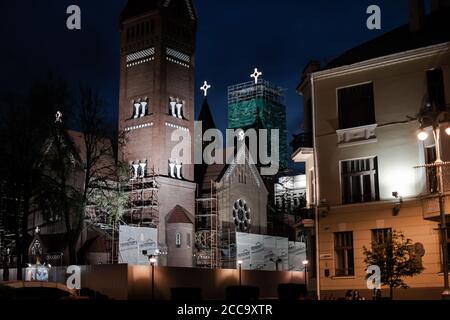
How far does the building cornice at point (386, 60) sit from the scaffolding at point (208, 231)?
39196 millimetres

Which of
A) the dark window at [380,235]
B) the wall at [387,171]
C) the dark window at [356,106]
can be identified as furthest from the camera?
the dark window at [356,106]

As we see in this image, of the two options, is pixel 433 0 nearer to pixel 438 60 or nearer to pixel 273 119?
pixel 438 60

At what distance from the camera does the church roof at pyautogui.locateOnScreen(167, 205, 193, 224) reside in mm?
64062

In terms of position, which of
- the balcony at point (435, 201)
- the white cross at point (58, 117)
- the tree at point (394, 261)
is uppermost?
the white cross at point (58, 117)

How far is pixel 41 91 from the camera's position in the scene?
146ft

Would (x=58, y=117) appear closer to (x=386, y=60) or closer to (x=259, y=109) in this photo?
(x=386, y=60)

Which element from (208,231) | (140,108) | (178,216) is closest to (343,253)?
(178,216)

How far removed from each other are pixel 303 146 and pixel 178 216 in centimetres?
3616

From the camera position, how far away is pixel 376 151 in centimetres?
2664

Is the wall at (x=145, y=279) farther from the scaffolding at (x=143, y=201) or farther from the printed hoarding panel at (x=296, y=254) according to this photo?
the printed hoarding panel at (x=296, y=254)

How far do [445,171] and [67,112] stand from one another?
30032 mm

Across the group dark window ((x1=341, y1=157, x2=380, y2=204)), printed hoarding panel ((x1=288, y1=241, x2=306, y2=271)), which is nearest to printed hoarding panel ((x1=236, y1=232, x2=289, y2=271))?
printed hoarding panel ((x1=288, y1=241, x2=306, y2=271))

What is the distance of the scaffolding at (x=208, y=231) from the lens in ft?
218

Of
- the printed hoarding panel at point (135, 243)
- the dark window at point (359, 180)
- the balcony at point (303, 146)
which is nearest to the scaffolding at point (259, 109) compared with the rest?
the printed hoarding panel at point (135, 243)
